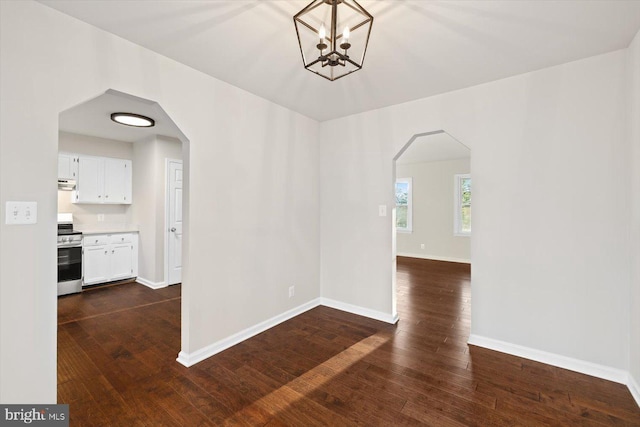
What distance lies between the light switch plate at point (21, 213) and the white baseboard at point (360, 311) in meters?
3.11

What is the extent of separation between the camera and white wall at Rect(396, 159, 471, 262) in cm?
714

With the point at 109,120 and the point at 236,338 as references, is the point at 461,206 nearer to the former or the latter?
the point at 236,338

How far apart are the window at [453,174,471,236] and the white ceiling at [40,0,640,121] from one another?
15.8ft

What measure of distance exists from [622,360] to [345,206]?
2.85 m

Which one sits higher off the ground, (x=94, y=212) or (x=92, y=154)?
(x=92, y=154)

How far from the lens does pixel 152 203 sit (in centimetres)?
480

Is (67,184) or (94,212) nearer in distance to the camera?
(67,184)

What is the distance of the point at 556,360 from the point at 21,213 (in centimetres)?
409

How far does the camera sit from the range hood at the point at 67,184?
438cm

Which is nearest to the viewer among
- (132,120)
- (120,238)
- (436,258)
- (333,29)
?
(333,29)

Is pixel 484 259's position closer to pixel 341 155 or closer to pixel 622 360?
pixel 622 360

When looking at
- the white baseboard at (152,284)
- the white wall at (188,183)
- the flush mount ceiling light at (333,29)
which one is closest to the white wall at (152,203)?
the white baseboard at (152,284)

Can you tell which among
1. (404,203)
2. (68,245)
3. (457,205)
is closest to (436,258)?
(457,205)

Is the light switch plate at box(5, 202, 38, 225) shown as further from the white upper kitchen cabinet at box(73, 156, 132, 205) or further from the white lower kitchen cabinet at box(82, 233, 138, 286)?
the white upper kitchen cabinet at box(73, 156, 132, 205)
